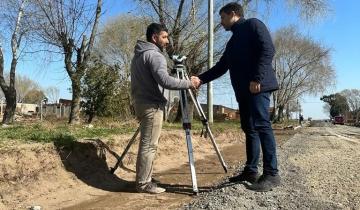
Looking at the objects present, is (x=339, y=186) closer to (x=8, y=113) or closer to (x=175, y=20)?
(x=8, y=113)

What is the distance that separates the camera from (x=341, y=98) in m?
151

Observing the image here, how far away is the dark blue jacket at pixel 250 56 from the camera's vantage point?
19.4 ft

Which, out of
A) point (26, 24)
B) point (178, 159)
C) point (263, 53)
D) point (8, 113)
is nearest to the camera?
point (263, 53)

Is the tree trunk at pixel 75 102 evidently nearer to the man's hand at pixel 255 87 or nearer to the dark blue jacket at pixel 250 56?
the dark blue jacket at pixel 250 56

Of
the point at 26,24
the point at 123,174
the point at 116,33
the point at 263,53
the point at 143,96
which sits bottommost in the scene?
the point at 123,174

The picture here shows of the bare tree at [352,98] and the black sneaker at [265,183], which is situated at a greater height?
the bare tree at [352,98]

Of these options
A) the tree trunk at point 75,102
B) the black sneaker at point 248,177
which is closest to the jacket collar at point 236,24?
the black sneaker at point 248,177

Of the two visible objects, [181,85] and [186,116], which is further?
[186,116]

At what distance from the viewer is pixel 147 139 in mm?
6477

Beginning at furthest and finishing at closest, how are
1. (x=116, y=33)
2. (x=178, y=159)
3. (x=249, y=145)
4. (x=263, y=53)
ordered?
1. (x=116, y=33)
2. (x=178, y=159)
3. (x=249, y=145)
4. (x=263, y=53)

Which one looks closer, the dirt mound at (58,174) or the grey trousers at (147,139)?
the dirt mound at (58,174)

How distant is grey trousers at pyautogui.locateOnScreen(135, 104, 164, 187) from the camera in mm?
6441

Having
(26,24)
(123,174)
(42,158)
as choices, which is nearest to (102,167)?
(123,174)

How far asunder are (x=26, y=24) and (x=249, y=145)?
1516 centimetres
